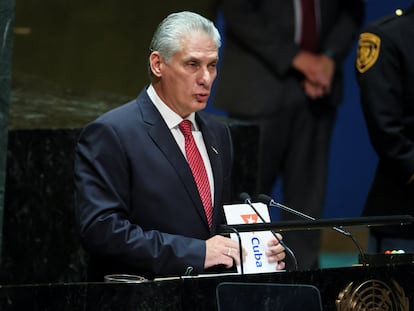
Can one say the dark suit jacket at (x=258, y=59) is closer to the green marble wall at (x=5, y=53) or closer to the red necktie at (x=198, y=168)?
the green marble wall at (x=5, y=53)

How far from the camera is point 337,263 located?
7707mm

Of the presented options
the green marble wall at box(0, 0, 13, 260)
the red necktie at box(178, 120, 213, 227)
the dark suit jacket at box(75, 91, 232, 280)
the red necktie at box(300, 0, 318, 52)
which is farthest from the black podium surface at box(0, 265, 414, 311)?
the red necktie at box(300, 0, 318, 52)

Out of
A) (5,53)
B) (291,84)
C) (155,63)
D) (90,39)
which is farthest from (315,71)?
(155,63)

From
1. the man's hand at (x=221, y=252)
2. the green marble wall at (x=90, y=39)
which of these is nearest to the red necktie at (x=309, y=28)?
the green marble wall at (x=90, y=39)

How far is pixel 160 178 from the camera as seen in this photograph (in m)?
4.25

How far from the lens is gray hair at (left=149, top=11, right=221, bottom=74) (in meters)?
4.20

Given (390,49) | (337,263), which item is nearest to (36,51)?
(337,263)

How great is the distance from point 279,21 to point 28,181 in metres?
1.86

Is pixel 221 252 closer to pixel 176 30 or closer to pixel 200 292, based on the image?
pixel 200 292

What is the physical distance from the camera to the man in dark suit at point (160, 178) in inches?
162

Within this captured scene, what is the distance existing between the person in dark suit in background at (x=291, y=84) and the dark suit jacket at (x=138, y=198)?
2425mm

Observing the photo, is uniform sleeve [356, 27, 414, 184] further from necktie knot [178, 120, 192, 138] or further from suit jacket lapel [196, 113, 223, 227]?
necktie knot [178, 120, 192, 138]

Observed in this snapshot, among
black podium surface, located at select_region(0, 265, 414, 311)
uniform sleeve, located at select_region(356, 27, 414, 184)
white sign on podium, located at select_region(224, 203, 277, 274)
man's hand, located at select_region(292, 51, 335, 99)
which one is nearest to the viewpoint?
black podium surface, located at select_region(0, 265, 414, 311)

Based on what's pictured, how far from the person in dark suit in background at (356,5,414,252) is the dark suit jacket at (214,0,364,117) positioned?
1675 mm
